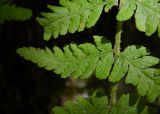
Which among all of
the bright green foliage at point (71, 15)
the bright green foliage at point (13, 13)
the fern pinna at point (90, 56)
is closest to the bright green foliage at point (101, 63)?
the fern pinna at point (90, 56)

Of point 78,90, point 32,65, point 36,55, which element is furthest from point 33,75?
point 36,55

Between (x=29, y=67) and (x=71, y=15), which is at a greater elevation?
(x=71, y=15)

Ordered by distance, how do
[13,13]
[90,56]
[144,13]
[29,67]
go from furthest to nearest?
[29,67]
[13,13]
[90,56]
[144,13]

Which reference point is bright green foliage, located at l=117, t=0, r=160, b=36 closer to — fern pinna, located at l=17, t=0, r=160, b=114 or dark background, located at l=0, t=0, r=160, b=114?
fern pinna, located at l=17, t=0, r=160, b=114

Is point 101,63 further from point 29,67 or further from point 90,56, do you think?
point 29,67

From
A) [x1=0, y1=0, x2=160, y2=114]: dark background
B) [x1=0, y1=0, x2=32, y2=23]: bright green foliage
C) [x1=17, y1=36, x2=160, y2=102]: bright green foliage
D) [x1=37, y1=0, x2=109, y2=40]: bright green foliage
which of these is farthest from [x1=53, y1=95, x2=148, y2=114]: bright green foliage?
[x1=0, y1=0, x2=160, y2=114]: dark background

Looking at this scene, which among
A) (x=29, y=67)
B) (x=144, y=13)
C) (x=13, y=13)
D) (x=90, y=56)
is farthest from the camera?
(x=29, y=67)

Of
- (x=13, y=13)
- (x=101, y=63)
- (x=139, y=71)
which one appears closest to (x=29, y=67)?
(x=13, y=13)
